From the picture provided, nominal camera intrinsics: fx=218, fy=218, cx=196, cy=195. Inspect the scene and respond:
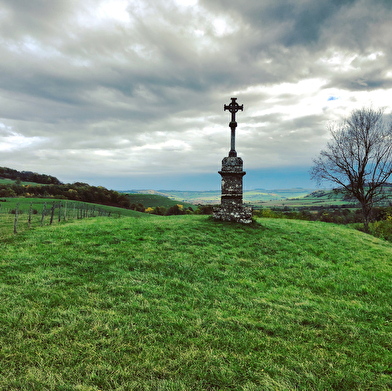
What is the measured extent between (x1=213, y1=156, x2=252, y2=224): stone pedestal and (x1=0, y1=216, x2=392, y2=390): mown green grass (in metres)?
4.37

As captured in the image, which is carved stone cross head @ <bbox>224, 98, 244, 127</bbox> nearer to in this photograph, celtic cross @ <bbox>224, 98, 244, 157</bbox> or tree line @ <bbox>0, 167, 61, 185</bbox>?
celtic cross @ <bbox>224, 98, 244, 157</bbox>

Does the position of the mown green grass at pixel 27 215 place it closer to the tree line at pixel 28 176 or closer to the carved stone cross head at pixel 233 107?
the carved stone cross head at pixel 233 107

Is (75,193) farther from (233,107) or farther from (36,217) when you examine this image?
(233,107)

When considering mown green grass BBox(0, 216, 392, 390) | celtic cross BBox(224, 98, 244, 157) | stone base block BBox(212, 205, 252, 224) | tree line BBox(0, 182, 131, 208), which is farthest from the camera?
tree line BBox(0, 182, 131, 208)

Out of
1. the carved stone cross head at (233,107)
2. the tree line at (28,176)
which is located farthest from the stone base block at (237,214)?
the tree line at (28,176)

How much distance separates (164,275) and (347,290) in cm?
635

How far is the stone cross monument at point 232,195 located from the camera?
14.6 m

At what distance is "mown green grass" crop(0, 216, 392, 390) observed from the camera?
350 cm

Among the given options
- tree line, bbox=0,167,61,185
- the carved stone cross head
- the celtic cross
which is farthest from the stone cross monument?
tree line, bbox=0,167,61,185

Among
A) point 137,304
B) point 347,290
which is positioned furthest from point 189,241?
point 347,290

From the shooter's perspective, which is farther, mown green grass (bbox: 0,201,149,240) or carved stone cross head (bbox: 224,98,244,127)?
carved stone cross head (bbox: 224,98,244,127)

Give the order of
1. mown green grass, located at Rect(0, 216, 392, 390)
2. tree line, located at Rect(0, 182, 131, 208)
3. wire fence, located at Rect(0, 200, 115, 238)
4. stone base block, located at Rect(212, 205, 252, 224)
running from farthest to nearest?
tree line, located at Rect(0, 182, 131, 208) < stone base block, located at Rect(212, 205, 252, 224) < wire fence, located at Rect(0, 200, 115, 238) < mown green grass, located at Rect(0, 216, 392, 390)

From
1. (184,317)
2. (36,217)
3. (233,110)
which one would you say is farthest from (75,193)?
(184,317)

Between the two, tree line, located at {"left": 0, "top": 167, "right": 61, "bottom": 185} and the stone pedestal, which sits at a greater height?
tree line, located at {"left": 0, "top": 167, "right": 61, "bottom": 185}
